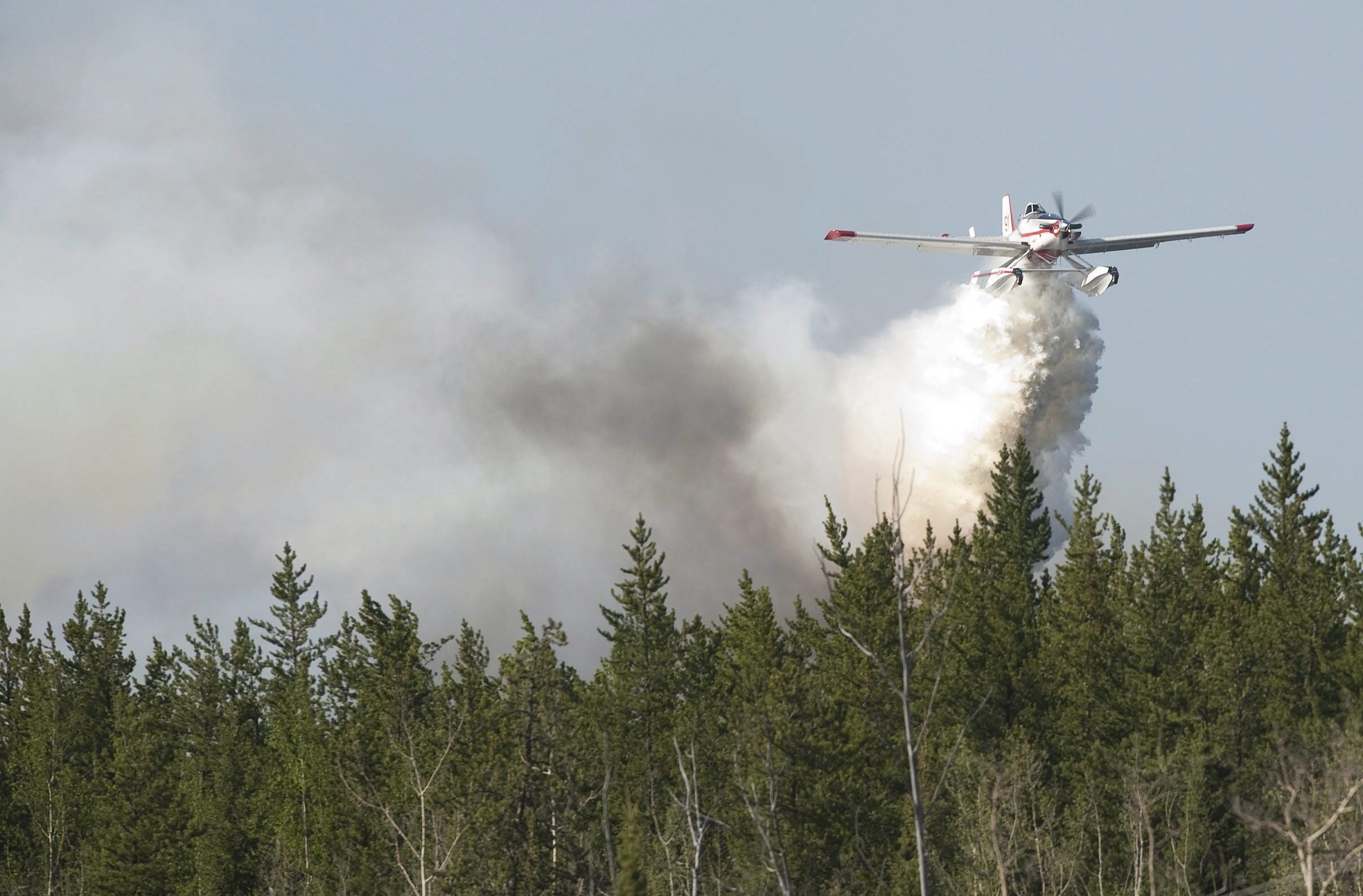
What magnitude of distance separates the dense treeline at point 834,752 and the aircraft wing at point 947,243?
40.0ft

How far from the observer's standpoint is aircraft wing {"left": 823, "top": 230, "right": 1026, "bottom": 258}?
82.8 m

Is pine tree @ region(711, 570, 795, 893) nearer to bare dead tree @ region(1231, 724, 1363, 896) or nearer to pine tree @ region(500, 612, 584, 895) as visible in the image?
pine tree @ region(500, 612, 584, 895)

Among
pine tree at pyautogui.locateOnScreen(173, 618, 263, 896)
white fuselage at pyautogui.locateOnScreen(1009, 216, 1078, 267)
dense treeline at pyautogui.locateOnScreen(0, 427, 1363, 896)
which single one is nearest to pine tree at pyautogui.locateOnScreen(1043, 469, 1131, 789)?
dense treeline at pyautogui.locateOnScreen(0, 427, 1363, 896)

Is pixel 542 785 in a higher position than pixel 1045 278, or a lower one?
lower

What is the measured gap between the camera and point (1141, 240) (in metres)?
84.6

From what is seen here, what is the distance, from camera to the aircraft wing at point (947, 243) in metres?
82.8

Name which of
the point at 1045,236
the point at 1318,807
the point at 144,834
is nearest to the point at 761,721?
the point at 1318,807

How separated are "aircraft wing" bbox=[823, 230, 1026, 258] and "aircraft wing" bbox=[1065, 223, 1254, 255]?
3.12 metres

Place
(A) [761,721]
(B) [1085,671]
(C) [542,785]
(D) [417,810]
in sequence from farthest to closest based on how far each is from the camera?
(B) [1085,671], (D) [417,810], (A) [761,721], (C) [542,785]

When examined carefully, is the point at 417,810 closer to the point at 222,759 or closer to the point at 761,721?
the point at 761,721

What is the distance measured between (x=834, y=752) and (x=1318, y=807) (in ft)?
47.8

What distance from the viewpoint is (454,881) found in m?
41.4

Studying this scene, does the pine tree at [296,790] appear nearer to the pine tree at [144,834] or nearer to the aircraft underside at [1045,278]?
the pine tree at [144,834]

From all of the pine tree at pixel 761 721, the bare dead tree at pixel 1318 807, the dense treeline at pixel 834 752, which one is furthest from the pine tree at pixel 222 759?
the bare dead tree at pixel 1318 807
